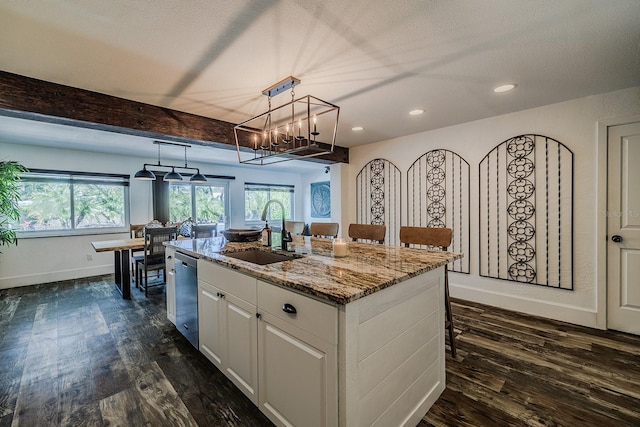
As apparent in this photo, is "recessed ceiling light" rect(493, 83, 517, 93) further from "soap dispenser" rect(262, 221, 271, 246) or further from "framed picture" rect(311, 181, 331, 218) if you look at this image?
"framed picture" rect(311, 181, 331, 218)

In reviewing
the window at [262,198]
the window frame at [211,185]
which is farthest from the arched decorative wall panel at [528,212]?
the window frame at [211,185]

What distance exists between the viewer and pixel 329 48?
1869mm

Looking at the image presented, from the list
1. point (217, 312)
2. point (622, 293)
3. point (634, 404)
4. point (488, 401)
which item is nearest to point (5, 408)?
point (217, 312)

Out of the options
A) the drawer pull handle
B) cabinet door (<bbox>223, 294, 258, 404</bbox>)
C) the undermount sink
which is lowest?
cabinet door (<bbox>223, 294, 258, 404</bbox>)

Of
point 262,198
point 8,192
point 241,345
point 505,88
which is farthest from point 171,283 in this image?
point 262,198

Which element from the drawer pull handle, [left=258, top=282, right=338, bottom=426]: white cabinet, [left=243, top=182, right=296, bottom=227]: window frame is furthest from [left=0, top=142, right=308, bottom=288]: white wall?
the drawer pull handle

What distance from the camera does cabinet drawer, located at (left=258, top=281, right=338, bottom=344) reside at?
1.17 metres

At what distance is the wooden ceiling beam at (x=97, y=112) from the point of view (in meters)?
2.18

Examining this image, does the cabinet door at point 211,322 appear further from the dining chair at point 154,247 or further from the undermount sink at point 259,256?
the dining chair at point 154,247

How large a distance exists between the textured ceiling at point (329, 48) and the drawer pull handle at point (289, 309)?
156cm

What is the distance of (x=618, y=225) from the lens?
8.95 ft

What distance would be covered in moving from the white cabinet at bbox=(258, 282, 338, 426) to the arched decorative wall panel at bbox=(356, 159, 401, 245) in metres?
3.28

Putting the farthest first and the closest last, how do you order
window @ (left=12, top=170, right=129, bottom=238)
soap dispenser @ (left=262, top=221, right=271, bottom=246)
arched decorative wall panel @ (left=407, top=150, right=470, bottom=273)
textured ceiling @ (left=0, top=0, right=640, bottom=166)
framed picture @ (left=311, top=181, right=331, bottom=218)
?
framed picture @ (left=311, top=181, right=331, bottom=218), window @ (left=12, top=170, right=129, bottom=238), arched decorative wall panel @ (left=407, top=150, right=470, bottom=273), soap dispenser @ (left=262, top=221, right=271, bottom=246), textured ceiling @ (left=0, top=0, right=640, bottom=166)

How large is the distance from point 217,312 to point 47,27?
6.69 feet
